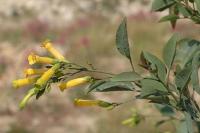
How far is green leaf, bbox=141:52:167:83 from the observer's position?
116cm

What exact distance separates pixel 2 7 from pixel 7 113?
5.45m

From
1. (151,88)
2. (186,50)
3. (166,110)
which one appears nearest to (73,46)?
(166,110)

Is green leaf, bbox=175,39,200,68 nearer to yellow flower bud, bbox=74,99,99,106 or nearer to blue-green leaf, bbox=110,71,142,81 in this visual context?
yellow flower bud, bbox=74,99,99,106

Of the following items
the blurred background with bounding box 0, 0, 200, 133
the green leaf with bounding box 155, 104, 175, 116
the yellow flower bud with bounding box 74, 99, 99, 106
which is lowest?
the blurred background with bounding box 0, 0, 200, 133

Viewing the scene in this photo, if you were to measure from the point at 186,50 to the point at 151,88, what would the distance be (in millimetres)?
488

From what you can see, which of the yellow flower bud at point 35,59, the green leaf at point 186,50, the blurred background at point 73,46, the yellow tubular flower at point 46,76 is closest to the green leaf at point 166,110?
the green leaf at point 186,50

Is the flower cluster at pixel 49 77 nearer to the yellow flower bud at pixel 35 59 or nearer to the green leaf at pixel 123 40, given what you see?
the yellow flower bud at pixel 35 59

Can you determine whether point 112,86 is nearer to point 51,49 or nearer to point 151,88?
point 151,88

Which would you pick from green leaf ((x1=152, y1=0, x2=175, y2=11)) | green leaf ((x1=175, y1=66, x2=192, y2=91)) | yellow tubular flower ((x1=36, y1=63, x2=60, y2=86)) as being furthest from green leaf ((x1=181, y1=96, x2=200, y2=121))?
green leaf ((x1=152, y1=0, x2=175, y2=11))

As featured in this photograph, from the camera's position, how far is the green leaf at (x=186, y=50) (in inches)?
60.4

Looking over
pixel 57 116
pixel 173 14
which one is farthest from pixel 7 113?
pixel 173 14

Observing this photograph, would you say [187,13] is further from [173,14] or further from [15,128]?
[15,128]

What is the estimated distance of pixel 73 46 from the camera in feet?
35.0

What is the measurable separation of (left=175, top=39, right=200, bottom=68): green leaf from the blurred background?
310 cm
